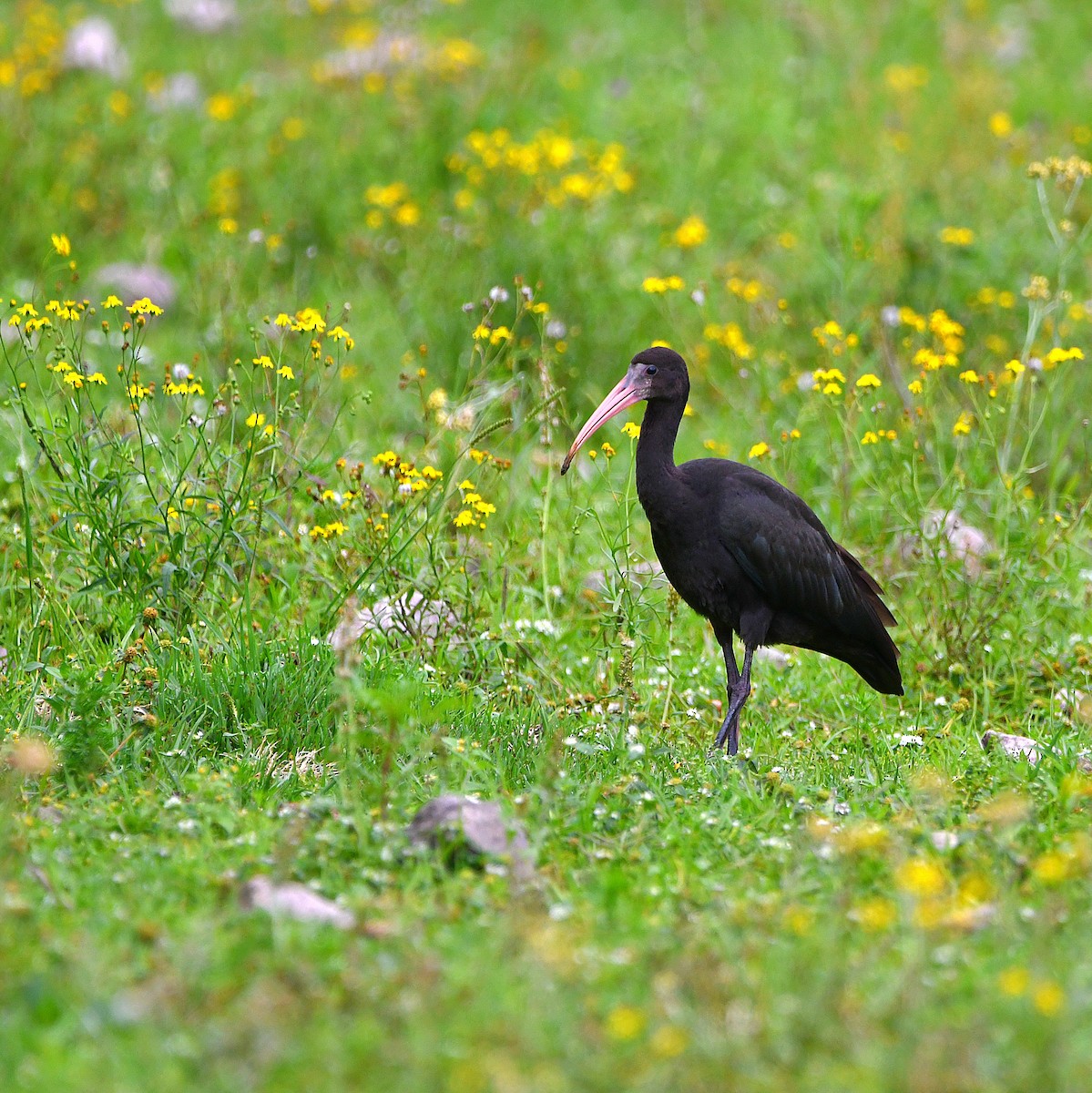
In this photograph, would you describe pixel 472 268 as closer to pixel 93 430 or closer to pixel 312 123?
pixel 312 123

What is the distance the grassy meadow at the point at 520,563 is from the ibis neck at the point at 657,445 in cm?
10

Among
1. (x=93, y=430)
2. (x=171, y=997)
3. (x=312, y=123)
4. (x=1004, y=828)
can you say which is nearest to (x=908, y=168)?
(x=312, y=123)

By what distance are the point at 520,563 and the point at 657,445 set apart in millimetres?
1085

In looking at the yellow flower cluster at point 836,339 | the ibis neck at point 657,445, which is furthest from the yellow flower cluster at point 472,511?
the yellow flower cluster at point 836,339

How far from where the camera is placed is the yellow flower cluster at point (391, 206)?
8031 millimetres

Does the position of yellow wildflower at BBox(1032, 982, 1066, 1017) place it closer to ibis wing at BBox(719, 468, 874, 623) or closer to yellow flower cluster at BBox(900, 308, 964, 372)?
ibis wing at BBox(719, 468, 874, 623)

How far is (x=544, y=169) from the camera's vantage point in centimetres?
845

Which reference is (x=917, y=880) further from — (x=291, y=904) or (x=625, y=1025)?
(x=291, y=904)

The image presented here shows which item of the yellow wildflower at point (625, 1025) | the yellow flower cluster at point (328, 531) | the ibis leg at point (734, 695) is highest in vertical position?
the yellow flower cluster at point (328, 531)

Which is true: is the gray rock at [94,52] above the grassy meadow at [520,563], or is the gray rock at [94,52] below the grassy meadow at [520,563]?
above

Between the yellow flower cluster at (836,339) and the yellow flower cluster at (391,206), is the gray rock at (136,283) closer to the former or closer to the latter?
the yellow flower cluster at (391,206)

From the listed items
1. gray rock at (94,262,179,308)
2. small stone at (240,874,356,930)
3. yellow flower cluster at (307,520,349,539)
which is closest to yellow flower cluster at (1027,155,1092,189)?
yellow flower cluster at (307,520,349,539)

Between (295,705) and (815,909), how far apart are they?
74.9 inches

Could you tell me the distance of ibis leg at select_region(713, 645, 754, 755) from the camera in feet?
16.3
